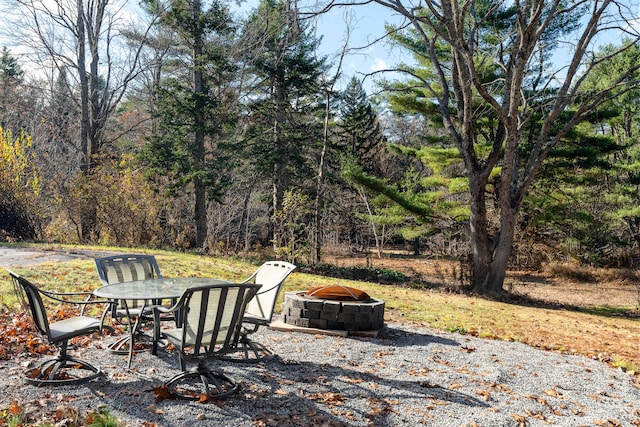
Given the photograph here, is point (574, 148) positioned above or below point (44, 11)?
below

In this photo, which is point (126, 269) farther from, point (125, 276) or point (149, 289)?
point (149, 289)

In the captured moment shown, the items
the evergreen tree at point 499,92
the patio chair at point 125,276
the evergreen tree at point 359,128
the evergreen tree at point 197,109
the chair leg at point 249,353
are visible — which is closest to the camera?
the chair leg at point 249,353

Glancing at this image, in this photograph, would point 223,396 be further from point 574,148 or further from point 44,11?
point 44,11

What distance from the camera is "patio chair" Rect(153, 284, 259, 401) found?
349 cm

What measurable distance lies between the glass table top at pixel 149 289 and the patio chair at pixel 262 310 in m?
0.58

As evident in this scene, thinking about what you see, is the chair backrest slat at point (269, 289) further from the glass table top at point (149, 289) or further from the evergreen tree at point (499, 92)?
the evergreen tree at point (499, 92)

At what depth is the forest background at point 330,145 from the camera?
38.4 ft

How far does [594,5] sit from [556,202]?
318 inches

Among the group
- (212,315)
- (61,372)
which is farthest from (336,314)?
(61,372)

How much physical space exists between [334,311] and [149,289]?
102 inches

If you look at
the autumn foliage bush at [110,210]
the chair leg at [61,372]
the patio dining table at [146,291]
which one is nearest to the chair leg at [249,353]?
the patio dining table at [146,291]

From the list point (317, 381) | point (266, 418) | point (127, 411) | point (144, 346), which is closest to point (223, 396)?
point (266, 418)

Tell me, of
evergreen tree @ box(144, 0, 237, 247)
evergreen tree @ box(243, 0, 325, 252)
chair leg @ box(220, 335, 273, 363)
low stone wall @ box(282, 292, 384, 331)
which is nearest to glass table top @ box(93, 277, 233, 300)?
chair leg @ box(220, 335, 273, 363)

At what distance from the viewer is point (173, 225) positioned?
672 inches
